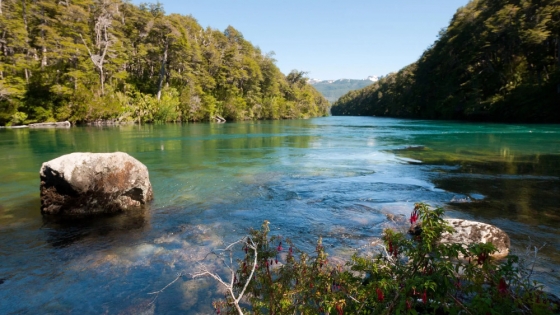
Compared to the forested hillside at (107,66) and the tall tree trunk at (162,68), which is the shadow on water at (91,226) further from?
the tall tree trunk at (162,68)

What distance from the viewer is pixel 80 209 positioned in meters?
8.86

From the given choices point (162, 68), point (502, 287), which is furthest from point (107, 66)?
point (502, 287)

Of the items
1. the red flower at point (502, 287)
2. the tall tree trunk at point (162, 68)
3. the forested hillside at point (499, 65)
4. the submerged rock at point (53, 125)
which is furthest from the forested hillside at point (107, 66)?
the red flower at point (502, 287)

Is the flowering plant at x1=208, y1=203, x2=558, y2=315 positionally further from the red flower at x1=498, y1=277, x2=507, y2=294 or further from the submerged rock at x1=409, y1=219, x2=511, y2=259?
the submerged rock at x1=409, y1=219, x2=511, y2=259

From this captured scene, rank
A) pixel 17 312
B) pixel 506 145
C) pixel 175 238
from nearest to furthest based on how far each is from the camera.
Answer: pixel 17 312, pixel 175 238, pixel 506 145

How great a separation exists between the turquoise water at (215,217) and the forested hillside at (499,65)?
38633 millimetres

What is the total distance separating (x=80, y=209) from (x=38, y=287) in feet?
12.7

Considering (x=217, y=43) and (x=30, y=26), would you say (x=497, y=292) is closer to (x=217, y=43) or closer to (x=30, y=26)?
(x=30, y=26)

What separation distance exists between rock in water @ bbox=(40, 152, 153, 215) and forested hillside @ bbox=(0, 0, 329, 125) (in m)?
43.8

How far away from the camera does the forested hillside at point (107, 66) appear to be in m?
46.2

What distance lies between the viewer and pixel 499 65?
5966 centimetres

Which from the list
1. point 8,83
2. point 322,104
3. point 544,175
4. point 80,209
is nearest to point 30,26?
point 8,83

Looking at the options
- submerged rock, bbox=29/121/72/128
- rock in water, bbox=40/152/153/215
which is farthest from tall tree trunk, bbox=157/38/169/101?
rock in water, bbox=40/152/153/215

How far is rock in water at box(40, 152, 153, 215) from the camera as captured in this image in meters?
8.66
